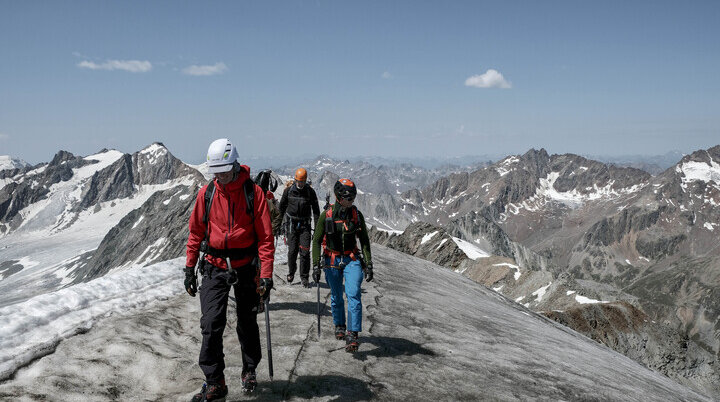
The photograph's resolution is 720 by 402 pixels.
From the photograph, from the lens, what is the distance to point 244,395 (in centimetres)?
782

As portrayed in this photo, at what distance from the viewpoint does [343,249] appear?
10359 millimetres

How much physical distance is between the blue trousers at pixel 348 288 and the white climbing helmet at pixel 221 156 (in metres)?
3.93

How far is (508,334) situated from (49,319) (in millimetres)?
13357

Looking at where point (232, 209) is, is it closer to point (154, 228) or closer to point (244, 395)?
point (244, 395)

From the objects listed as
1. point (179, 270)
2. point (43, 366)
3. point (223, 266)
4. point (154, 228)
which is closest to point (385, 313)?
point (179, 270)

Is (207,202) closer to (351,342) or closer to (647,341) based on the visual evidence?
(351,342)

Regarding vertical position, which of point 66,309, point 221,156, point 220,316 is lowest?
point 66,309

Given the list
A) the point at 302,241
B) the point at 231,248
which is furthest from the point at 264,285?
the point at 302,241

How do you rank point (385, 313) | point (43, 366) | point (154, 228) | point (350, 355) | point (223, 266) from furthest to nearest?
point (154, 228), point (385, 313), point (350, 355), point (43, 366), point (223, 266)

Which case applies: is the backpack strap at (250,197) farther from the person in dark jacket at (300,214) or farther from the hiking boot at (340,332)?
the person in dark jacket at (300,214)

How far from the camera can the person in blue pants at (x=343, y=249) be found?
33.5ft

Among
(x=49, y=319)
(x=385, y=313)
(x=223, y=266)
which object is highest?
(x=223, y=266)

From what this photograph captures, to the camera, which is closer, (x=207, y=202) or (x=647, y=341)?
(x=207, y=202)

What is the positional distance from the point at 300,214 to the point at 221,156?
27.0 feet
